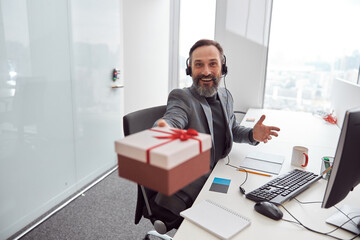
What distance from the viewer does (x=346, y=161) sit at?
0.83 metres

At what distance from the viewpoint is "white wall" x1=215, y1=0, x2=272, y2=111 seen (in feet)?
10.1

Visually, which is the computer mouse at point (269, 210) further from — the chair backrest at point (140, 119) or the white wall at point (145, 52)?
the white wall at point (145, 52)

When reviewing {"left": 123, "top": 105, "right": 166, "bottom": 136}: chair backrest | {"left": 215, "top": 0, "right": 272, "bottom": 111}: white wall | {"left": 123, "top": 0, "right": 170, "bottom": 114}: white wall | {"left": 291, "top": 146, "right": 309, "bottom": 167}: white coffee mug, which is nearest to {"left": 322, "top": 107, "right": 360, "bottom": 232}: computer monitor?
{"left": 291, "top": 146, "right": 309, "bottom": 167}: white coffee mug

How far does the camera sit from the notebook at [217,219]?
→ 0.90 metres

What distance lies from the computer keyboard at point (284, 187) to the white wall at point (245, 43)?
2024 mm

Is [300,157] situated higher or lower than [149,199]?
higher

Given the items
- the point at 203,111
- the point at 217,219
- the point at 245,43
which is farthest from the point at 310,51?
the point at 217,219

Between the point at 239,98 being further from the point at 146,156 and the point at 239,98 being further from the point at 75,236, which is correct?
the point at 146,156

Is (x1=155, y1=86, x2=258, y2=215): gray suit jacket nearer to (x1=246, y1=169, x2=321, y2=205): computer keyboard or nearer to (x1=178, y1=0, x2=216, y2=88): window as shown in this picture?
(x1=246, y1=169, x2=321, y2=205): computer keyboard

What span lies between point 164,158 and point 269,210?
0.74 metres

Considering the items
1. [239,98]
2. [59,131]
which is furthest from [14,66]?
[239,98]

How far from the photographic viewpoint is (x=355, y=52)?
2.92m

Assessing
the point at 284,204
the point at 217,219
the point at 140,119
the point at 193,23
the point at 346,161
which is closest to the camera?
the point at 346,161

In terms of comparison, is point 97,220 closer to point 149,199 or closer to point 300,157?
point 149,199
